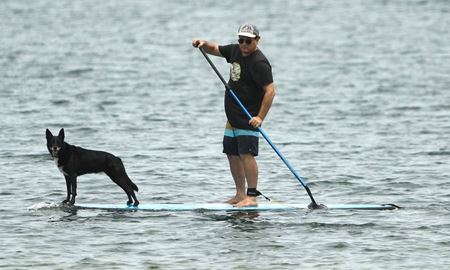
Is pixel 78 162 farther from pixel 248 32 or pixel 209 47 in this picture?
pixel 248 32

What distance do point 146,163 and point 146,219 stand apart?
497 cm

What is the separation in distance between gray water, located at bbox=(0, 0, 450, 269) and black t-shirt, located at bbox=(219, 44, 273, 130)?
1.36 metres

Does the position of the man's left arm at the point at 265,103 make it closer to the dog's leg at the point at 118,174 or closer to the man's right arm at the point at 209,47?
the man's right arm at the point at 209,47

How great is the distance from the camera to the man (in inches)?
618

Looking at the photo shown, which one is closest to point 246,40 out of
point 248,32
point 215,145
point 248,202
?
point 248,32

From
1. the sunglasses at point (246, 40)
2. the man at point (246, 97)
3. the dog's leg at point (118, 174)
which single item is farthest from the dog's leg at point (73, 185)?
the sunglasses at point (246, 40)

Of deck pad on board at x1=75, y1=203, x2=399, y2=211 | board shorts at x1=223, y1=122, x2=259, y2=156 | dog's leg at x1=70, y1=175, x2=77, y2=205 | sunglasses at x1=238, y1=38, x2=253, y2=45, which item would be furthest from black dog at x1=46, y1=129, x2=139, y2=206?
sunglasses at x1=238, y1=38, x2=253, y2=45

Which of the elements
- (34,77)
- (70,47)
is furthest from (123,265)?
(70,47)

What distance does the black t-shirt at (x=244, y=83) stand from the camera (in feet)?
51.7

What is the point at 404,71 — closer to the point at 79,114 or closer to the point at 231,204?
the point at 79,114

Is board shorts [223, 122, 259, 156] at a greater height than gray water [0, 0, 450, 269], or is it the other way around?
board shorts [223, 122, 259, 156]

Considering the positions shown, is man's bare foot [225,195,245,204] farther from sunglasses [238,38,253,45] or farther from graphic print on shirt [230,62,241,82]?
sunglasses [238,38,253,45]

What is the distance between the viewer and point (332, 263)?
13883 millimetres

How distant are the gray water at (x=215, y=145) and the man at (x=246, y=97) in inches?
27.2
